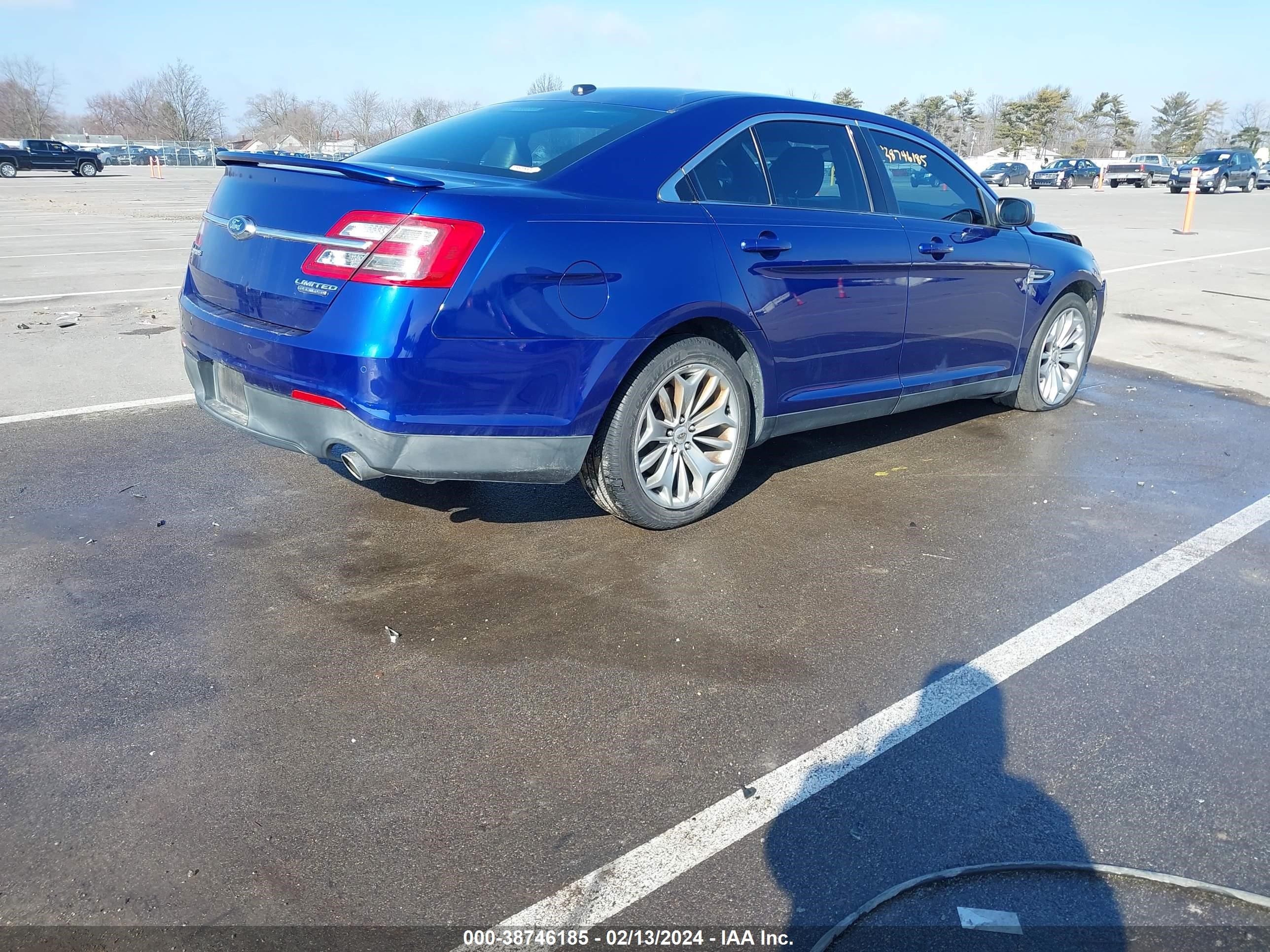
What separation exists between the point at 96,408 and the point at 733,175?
3871 mm

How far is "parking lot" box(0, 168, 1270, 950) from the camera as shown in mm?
2350

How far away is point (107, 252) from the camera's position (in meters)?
14.0

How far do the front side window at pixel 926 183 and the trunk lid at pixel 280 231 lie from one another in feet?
8.55

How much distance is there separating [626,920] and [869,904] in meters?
0.52

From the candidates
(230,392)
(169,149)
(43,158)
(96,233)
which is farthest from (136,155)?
(230,392)

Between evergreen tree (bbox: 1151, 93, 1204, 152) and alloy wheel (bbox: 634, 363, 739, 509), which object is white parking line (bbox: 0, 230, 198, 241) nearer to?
alloy wheel (bbox: 634, 363, 739, 509)

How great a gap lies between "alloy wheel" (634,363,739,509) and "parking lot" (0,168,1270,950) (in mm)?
218

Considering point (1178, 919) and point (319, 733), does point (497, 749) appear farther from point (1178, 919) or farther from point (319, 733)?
point (1178, 919)

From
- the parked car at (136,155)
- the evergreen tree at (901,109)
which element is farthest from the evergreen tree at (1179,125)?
the parked car at (136,155)

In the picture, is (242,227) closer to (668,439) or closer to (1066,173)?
(668,439)

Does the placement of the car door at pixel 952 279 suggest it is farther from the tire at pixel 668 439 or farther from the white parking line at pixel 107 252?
the white parking line at pixel 107 252

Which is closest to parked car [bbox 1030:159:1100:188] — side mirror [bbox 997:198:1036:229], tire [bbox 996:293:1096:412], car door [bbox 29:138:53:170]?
car door [bbox 29:138:53:170]

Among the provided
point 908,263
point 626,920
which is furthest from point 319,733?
point 908,263

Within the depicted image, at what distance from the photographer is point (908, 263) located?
5.03 metres
